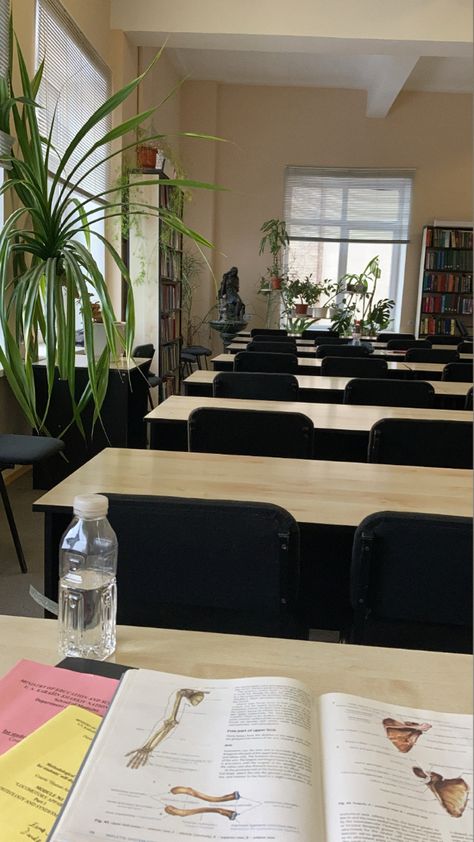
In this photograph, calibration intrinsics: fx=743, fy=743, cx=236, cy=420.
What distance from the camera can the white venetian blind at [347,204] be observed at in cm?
1023

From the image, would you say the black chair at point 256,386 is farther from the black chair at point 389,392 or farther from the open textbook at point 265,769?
the open textbook at point 265,769

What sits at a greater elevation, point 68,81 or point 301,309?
point 68,81

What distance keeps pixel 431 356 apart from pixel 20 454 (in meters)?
3.60

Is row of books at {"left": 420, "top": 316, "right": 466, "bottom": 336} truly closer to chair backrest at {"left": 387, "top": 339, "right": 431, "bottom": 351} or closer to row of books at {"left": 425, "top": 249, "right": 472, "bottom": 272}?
row of books at {"left": 425, "top": 249, "right": 472, "bottom": 272}

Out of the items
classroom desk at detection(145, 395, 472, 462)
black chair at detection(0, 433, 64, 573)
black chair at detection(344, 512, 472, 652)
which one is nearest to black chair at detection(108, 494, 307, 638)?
black chair at detection(344, 512, 472, 652)

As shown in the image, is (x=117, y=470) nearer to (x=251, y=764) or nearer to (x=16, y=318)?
(x=16, y=318)

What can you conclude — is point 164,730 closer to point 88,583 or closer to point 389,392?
point 88,583

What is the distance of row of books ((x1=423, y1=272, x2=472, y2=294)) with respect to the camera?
33.3ft

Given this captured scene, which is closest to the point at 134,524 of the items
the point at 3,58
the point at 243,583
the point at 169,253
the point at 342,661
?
the point at 243,583

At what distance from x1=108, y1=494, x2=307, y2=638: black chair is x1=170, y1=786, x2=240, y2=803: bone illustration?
683mm

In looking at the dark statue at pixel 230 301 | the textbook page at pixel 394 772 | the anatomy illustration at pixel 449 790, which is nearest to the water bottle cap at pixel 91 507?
the textbook page at pixel 394 772

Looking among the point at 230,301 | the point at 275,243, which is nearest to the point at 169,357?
the point at 230,301

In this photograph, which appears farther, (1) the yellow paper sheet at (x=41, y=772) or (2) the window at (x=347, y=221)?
(2) the window at (x=347, y=221)

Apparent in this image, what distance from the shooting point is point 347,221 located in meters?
10.4
